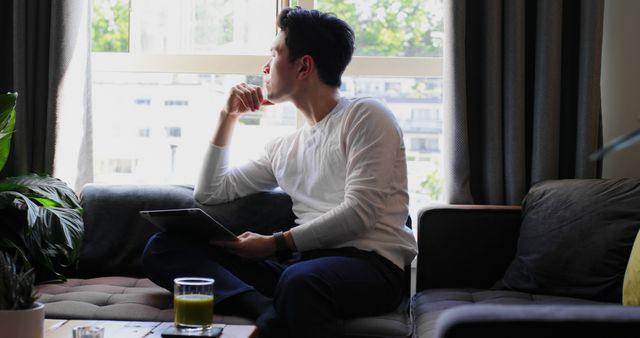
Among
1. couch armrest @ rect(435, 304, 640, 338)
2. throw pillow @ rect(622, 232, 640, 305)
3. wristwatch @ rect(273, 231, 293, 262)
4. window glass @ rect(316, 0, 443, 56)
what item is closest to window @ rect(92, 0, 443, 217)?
window glass @ rect(316, 0, 443, 56)

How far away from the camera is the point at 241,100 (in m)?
2.75

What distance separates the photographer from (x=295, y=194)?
2643 millimetres

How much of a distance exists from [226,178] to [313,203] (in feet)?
1.17

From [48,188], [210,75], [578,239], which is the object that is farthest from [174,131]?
[578,239]

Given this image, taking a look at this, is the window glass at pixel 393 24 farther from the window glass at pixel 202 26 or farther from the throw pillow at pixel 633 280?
the throw pillow at pixel 633 280

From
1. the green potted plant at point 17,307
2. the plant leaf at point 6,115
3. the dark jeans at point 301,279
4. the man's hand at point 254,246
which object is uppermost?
the plant leaf at point 6,115

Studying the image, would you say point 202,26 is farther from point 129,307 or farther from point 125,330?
point 125,330

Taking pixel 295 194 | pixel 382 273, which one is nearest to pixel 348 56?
pixel 295 194

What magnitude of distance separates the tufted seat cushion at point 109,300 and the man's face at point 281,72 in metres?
0.71

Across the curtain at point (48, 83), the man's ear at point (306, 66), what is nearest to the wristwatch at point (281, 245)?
the man's ear at point (306, 66)

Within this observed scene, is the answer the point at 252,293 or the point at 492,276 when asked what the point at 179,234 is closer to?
the point at 252,293

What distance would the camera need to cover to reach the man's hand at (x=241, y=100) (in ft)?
9.05

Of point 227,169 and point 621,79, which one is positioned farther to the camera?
point 621,79

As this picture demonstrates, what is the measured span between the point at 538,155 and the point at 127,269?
4.67 feet
